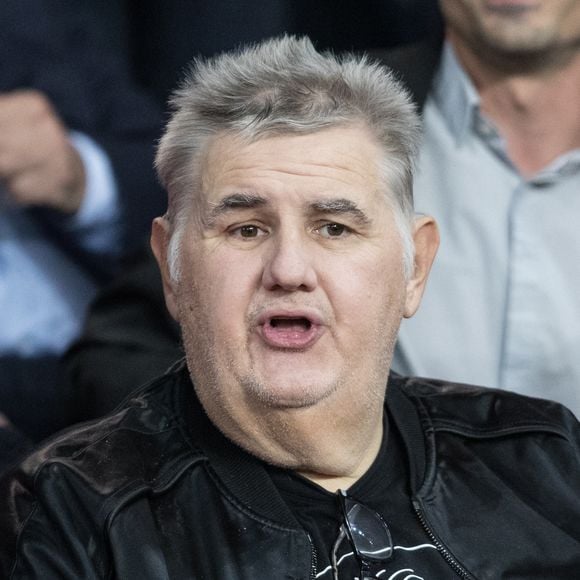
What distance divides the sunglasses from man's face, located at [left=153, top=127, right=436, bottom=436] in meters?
0.17

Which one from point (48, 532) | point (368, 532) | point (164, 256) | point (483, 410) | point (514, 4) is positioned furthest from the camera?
point (514, 4)

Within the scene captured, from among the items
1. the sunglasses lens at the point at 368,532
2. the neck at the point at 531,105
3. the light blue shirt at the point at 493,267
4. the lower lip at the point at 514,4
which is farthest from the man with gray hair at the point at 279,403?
the neck at the point at 531,105

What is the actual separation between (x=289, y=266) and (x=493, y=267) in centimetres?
119

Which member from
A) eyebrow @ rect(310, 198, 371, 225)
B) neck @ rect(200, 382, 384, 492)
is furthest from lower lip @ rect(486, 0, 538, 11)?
neck @ rect(200, 382, 384, 492)

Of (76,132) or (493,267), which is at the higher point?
(76,132)

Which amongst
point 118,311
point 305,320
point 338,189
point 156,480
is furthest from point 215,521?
point 118,311

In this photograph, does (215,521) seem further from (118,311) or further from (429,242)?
(118,311)

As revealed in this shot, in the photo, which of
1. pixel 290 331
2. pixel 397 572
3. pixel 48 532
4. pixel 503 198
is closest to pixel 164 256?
pixel 290 331

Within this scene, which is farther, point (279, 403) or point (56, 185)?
point (56, 185)

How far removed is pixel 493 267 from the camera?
310 centimetres

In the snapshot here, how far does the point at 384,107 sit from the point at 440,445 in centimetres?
55

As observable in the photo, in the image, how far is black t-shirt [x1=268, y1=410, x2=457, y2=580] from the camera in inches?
80.5

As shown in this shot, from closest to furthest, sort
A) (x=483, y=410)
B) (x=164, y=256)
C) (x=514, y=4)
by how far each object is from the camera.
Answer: (x=164, y=256) < (x=483, y=410) < (x=514, y=4)

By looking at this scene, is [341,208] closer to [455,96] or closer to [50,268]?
[455,96]
